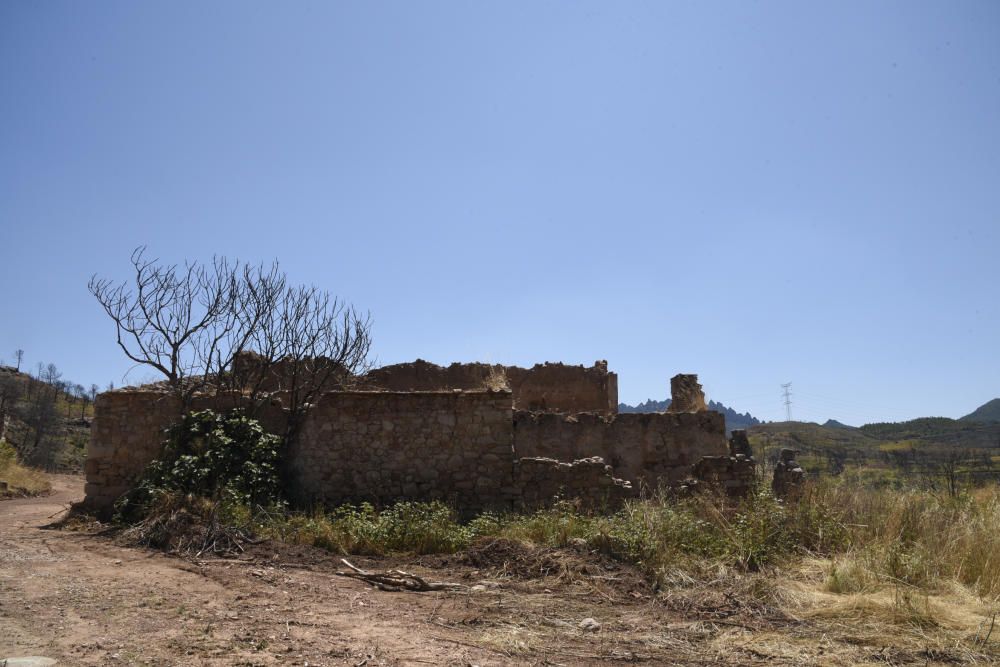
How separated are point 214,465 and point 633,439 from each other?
24.4 feet

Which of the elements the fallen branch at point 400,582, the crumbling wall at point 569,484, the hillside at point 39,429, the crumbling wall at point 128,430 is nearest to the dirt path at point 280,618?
the fallen branch at point 400,582

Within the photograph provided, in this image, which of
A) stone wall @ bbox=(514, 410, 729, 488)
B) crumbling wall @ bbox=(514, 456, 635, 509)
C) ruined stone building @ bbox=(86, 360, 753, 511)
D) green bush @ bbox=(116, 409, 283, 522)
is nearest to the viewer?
green bush @ bbox=(116, 409, 283, 522)

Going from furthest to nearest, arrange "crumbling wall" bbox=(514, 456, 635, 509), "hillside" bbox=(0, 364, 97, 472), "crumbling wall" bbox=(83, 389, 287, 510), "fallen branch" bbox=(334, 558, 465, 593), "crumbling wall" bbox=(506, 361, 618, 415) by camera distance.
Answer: "hillside" bbox=(0, 364, 97, 472) < "crumbling wall" bbox=(506, 361, 618, 415) < "crumbling wall" bbox=(83, 389, 287, 510) < "crumbling wall" bbox=(514, 456, 635, 509) < "fallen branch" bbox=(334, 558, 465, 593)

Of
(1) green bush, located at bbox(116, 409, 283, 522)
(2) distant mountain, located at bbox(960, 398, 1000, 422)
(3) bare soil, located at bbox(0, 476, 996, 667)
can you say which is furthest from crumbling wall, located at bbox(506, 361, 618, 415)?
(2) distant mountain, located at bbox(960, 398, 1000, 422)

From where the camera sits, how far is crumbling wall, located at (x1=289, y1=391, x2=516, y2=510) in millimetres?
11055

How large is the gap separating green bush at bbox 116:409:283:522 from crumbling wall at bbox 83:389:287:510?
0.50 m

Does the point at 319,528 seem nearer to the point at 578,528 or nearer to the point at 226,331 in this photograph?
the point at 578,528

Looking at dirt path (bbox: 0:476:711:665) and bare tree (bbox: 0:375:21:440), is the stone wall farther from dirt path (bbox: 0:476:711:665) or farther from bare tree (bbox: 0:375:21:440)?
bare tree (bbox: 0:375:21:440)

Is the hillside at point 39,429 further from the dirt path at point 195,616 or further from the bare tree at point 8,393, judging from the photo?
the dirt path at point 195,616

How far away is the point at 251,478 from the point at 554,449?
5.39 meters

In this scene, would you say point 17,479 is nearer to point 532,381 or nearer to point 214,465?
point 214,465

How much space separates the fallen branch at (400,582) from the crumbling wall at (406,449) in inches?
144

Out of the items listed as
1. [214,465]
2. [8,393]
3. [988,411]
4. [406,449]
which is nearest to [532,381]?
[406,449]

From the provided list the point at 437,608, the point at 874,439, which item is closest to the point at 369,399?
the point at 437,608
